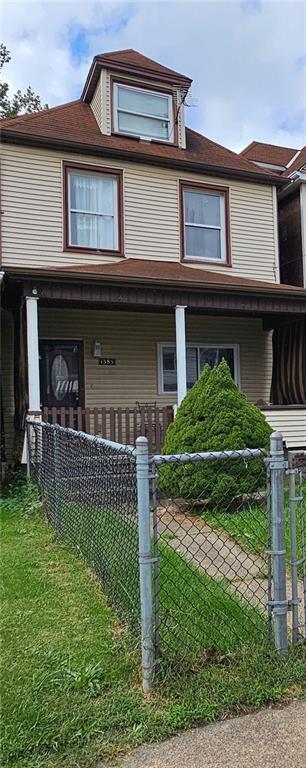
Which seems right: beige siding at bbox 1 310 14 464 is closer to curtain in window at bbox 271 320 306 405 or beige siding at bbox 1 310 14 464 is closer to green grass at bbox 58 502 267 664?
curtain in window at bbox 271 320 306 405

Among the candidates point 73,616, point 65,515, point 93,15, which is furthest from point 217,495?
point 93,15

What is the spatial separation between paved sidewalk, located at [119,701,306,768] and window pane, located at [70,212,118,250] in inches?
375

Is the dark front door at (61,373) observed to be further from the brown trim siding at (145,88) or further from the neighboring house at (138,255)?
the brown trim siding at (145,88)

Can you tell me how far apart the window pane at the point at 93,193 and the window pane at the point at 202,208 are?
1.73m

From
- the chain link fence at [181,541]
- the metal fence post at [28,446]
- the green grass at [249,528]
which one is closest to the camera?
the chain link fence at [181,541]

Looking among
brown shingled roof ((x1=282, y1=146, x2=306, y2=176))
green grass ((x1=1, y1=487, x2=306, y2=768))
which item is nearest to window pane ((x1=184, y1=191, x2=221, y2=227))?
brown shingled roof ((x1=282, y1=146, x2=306, y2=176))

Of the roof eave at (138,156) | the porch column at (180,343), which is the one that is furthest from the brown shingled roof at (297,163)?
the porch column at (180,343)

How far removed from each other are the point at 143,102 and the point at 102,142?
1664mm

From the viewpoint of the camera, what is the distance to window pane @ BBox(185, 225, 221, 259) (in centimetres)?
1187

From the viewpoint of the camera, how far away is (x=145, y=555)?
8.66 ft

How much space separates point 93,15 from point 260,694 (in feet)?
40.4

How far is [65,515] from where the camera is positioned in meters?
5.41

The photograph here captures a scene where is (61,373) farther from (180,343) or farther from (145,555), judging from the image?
(145,555)

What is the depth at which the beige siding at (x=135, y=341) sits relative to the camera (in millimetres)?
10992
